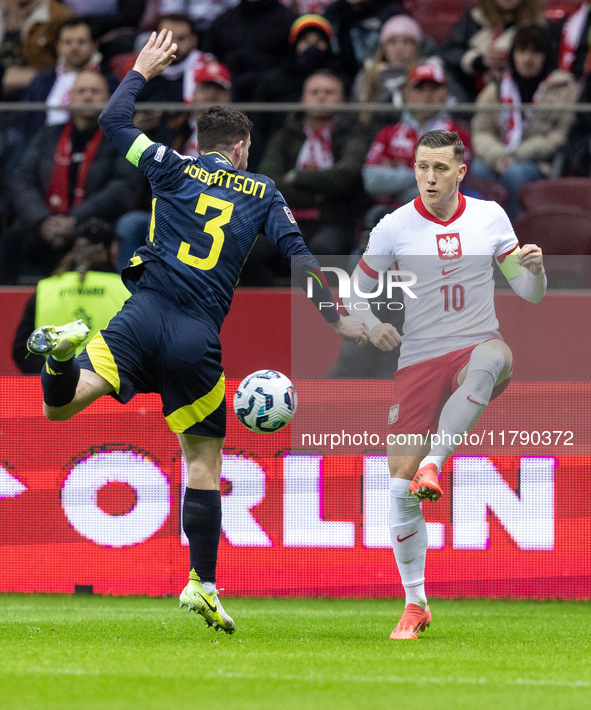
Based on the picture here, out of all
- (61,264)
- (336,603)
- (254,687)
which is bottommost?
(336,603)

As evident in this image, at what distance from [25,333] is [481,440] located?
3325 millimetres

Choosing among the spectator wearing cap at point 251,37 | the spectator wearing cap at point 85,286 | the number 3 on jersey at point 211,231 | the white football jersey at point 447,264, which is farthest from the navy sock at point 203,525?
the spectator wearing cap at point 251,37

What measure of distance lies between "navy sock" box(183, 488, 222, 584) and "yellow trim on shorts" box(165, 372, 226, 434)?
348 mm

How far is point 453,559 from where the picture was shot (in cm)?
735

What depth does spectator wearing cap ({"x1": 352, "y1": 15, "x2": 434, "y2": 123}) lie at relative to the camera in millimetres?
9484

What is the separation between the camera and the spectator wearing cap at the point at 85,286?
8133 millimetres

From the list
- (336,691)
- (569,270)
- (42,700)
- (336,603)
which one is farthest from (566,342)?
(42,700)

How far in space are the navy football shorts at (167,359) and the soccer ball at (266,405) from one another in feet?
0.53

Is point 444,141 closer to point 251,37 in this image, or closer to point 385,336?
point 385,336

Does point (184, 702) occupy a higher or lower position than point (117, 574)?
higher

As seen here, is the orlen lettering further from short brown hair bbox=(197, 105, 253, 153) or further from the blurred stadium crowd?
short brown hair bbox=(197, 105, 253, 153)

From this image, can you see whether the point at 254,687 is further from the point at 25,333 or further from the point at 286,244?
the point at 25,333

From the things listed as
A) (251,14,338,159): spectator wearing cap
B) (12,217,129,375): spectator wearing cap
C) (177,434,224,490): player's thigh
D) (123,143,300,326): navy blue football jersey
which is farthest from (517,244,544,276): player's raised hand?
(251,14,338,159): spectator wearing cap
